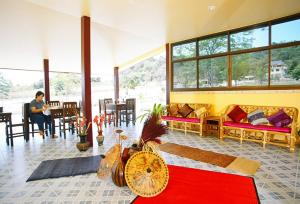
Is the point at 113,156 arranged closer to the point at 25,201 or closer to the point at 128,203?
the point at 128,203

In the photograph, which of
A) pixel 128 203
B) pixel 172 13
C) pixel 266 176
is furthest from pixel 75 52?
pixel 266 176

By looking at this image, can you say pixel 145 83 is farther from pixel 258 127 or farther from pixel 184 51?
pixel 258 127

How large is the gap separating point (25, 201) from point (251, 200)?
2.53 meters

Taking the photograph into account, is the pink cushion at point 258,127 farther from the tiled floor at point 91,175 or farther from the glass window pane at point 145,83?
the glass window pane at point 145,83

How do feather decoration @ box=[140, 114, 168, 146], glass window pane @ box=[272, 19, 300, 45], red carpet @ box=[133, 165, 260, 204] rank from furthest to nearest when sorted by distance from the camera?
glass window pane @ box=[272, 19, 300, 45], feather decoration @ box=[140, 114, 168, 146], red carpet @ box=[133, 165, 260, 204]

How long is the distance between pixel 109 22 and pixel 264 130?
162 inches

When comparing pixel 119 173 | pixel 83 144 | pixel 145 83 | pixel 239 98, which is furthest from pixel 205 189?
pixel 145 83

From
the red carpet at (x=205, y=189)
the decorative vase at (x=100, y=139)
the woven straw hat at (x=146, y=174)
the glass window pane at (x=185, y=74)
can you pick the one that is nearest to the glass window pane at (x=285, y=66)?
the glass window pane at (x=185, y=74)

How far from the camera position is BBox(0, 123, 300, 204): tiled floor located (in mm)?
2219

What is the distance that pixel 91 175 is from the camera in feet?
9.15

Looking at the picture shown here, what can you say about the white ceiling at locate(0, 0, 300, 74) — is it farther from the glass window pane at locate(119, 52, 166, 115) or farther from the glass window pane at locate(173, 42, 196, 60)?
the glass window pane at locate(119, 52, 166, 115)

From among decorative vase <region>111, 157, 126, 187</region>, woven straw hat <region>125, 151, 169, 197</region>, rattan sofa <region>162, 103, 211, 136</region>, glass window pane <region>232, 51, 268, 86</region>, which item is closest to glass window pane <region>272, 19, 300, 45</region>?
glass window pane <region>232, 51, 268, 86</region>

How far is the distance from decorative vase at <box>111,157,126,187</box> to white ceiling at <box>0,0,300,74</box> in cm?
269

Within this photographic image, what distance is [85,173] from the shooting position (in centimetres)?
284
